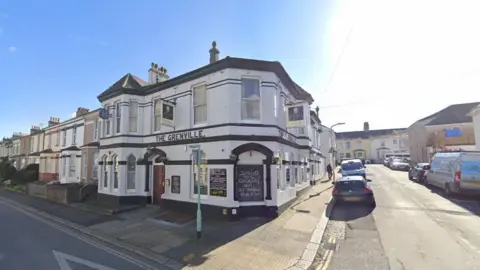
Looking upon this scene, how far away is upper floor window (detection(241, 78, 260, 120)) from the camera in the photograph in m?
12.2

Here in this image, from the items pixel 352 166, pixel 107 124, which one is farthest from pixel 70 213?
pixel 352 166

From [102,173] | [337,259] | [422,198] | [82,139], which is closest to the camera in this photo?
[337,259]

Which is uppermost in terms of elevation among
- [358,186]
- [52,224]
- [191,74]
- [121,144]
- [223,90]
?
[191,74]

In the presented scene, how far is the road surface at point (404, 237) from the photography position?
21.4 ft

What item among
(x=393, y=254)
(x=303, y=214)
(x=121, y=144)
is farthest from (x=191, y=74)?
(x=393, y=254)

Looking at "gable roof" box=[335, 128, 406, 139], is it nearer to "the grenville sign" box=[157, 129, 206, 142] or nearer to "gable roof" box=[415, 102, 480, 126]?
"gable roof" box=[415, 102, 480, 126]

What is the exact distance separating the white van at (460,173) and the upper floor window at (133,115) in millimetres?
19303

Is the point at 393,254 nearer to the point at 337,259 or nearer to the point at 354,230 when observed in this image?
→ the point at 337,259

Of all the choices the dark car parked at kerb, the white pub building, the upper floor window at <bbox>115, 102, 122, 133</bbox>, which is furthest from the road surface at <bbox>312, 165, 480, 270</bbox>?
the upper floor window at <bbox>115, 102, 122, 133</bbox>

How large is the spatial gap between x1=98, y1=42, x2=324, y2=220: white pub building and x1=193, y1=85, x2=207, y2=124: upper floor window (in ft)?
0.17

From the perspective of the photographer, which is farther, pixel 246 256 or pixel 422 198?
pixel 422 198

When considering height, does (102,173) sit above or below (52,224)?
above

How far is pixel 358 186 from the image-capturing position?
42.9 ft

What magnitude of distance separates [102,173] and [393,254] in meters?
16.7
